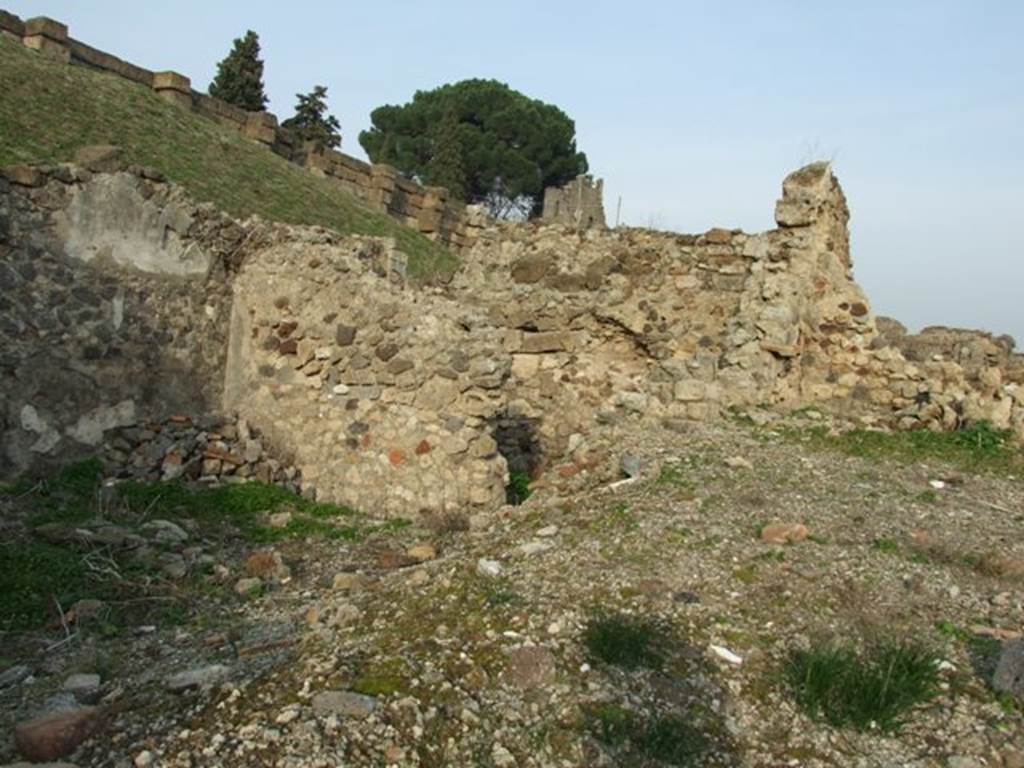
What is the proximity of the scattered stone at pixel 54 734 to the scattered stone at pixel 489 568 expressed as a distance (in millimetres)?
1995

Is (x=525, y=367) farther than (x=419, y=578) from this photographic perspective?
Yes

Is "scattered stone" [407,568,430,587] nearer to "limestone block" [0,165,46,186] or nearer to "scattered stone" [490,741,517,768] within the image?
"scattered stone" [490,741,517,768]

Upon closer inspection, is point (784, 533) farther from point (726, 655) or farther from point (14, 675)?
point (14, 675)

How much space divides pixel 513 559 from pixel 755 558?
Answer: 1282 millimetres

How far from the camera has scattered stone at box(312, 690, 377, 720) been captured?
333cm

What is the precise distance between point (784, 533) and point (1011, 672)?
172 cm

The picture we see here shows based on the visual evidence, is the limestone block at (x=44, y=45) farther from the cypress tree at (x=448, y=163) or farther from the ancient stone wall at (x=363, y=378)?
the cypress tree at (x=448, y=163)

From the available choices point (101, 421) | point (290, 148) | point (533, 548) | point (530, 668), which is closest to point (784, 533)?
point (533, 548)

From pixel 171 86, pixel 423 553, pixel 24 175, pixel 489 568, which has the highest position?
pixel 171 86

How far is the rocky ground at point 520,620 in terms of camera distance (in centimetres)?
330

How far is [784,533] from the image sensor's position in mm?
5355

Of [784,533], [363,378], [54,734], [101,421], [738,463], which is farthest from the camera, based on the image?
[363,378]

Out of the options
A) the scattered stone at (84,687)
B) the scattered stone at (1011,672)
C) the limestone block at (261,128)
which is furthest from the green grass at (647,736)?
the limestone block at (261,128)

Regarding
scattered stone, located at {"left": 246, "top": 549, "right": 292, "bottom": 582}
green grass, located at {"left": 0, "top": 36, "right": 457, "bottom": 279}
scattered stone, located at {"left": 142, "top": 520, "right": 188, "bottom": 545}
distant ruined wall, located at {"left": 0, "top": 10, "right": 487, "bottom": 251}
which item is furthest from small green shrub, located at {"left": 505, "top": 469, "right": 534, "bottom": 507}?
green grass, located at {"left": 0, "top": 36, "right": 457, "bottom": 279}
